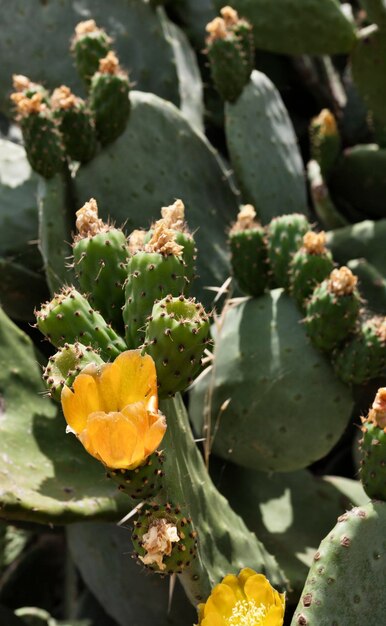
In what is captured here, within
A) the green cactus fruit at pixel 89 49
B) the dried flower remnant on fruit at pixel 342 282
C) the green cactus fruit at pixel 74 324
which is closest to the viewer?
the green cactus fruit at pixel 74 324

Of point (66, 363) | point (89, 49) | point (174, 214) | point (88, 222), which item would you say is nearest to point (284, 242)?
point (174, 214)

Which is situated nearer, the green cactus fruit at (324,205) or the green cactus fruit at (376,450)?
the green cactus fruit at (376,450)

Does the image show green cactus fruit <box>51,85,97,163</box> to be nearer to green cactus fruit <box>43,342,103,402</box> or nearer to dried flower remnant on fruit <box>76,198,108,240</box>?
dried flower remnant on fruit <box>76,198,108,240</box>

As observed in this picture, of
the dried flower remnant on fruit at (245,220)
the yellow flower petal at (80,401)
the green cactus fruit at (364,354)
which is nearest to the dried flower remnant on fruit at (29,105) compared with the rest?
the dried flower remnant on fruit at (245,220)

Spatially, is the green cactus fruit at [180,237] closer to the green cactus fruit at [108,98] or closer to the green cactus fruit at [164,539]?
the green cactus fruit at [164,539]

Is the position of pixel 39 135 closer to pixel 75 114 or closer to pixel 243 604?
pixel 75 114

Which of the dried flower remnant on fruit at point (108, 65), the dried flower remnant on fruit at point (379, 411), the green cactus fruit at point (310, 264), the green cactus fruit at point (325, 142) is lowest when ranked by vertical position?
the green cactus fruit at point (325, 142)

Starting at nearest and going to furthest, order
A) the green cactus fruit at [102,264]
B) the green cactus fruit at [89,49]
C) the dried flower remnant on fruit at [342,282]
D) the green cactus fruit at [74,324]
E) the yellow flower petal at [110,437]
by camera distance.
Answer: the yellow flower petal at [110,437] < the green cactus fruit at [74,324] < the green cactus fruit at [102,264] < the dried flower remnant on fruit at [342,282] < the green cactus fruit at [89,49]
